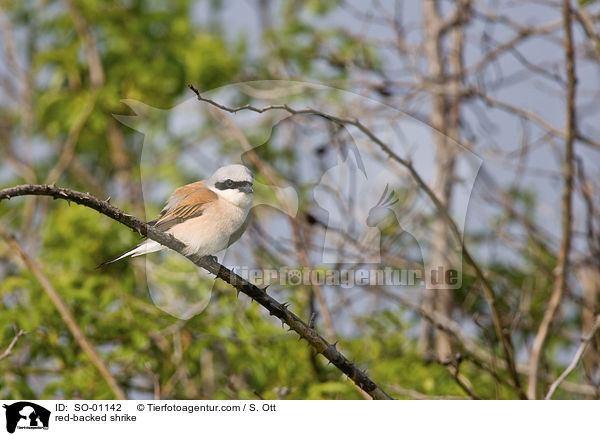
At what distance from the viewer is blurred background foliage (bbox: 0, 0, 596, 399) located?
3.35m

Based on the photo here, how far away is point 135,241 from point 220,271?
216 cm

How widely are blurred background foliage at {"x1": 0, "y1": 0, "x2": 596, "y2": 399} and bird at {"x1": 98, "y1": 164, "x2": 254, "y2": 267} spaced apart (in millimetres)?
884

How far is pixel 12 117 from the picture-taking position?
264 inches

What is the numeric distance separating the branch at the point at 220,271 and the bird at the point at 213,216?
0.05 metres

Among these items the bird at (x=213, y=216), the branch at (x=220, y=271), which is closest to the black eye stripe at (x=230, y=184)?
the bird at (x=213, y=216)

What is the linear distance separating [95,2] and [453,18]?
260cm

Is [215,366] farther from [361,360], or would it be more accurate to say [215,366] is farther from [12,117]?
[12,117]

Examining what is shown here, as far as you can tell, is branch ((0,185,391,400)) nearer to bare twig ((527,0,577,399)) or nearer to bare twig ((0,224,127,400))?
bare twig ((527,0,577,399))

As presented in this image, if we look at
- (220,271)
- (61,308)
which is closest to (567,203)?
(220,271)

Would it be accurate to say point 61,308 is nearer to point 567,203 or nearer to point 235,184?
point 235,184

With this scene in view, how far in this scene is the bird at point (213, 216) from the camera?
209 centimetres

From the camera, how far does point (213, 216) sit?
84.5 inches
